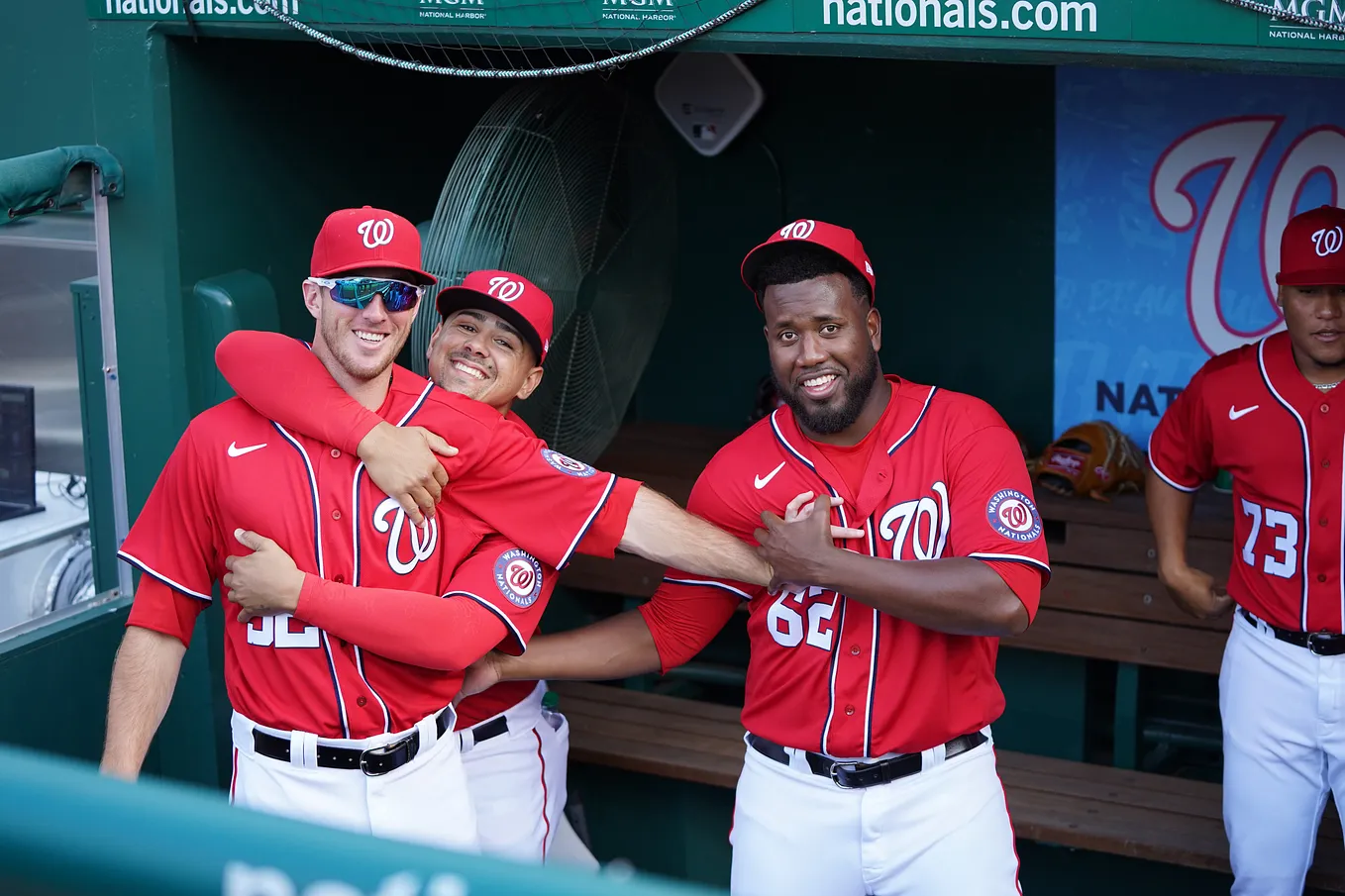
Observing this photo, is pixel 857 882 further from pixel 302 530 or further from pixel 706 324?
pixel 706 324

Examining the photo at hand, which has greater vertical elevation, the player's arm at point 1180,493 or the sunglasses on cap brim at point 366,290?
the sunglasses on cap brim at point 366,290

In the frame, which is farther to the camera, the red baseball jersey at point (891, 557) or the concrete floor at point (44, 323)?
the concrete floor at point (44, 323)

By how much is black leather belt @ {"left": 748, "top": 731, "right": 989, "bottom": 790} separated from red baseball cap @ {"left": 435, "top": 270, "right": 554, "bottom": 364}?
990mm

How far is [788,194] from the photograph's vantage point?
4824mm

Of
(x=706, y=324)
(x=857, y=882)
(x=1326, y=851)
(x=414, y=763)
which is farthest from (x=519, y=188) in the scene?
(x=1326, y=851)

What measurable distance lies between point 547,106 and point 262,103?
0.94m

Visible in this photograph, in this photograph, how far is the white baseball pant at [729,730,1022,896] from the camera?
2479 millimetres

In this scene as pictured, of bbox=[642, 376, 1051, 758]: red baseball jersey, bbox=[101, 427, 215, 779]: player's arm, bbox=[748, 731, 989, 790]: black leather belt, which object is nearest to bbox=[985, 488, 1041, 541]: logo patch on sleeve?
bbox=[642, 376, 1051, 758]: red baseball jersey

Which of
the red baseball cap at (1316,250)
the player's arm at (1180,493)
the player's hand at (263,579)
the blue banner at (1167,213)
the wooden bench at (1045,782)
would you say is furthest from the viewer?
the blue banner at (1167,213)

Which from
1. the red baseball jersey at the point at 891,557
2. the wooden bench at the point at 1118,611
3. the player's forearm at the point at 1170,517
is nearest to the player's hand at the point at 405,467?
the red baseball jersey at the point at 891,557

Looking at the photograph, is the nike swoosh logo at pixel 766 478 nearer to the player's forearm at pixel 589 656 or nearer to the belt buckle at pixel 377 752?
the player's forearm at pixel 589 656

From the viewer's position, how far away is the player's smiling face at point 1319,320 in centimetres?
292

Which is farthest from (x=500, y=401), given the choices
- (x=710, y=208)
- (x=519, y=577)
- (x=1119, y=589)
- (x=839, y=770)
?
(x=710, y=208)

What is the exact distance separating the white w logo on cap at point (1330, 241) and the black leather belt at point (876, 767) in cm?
118
